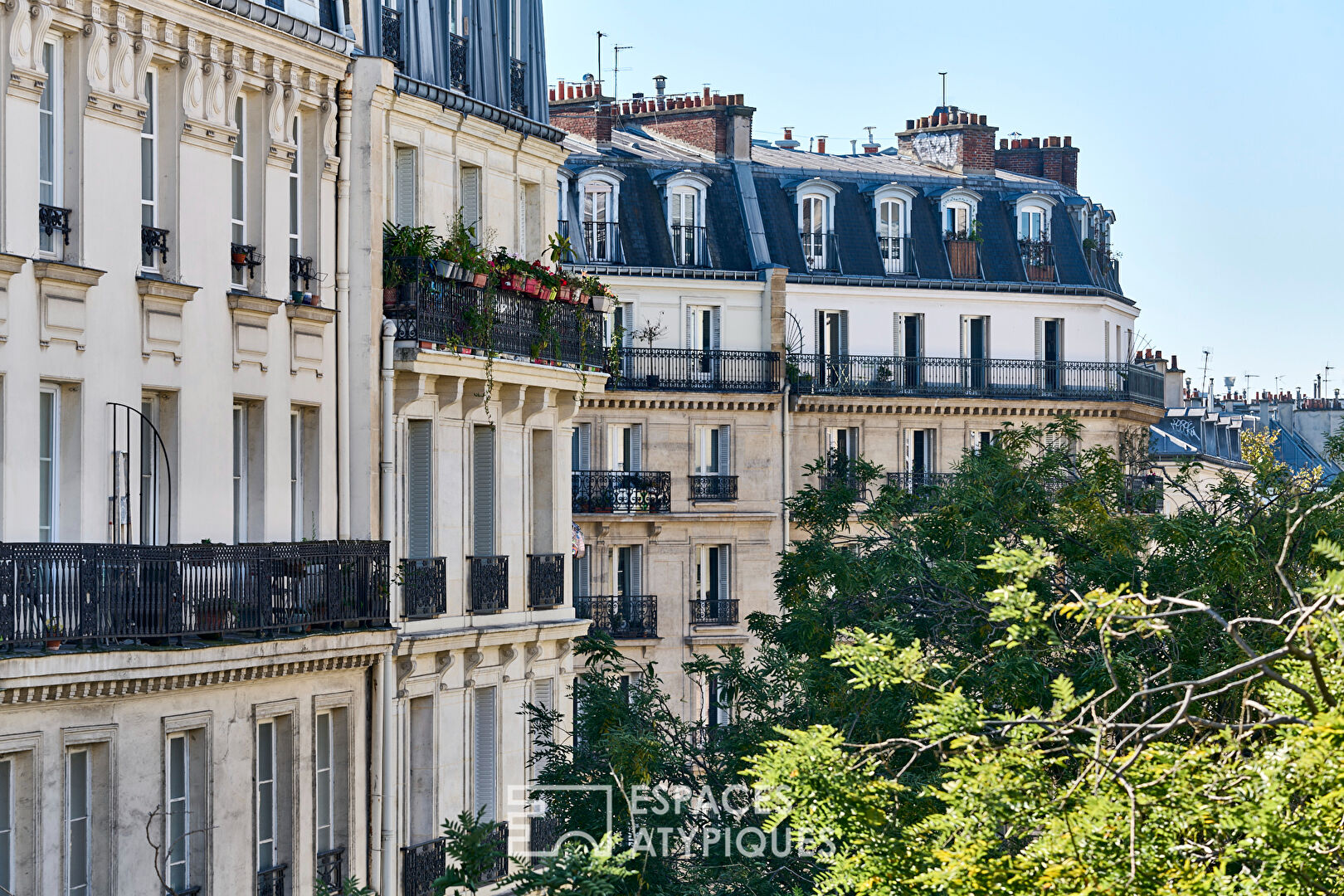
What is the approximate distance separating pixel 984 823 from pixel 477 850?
827 cm

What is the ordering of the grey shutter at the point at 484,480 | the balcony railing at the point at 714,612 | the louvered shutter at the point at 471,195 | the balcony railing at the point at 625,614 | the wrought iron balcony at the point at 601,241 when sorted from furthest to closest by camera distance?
1. the balcony railing at the point at 714,612
2. the wrought iron balcony at the point at 601,241
3. the balcony railing at the point at 625,614
4. the louvered shutter at the point at 471,195
5. the grey shutter at the point at 484,480

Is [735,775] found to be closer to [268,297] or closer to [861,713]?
[861,713]

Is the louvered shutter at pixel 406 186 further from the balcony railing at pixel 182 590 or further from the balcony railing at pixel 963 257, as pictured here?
the balcony railing at pixel 963 257

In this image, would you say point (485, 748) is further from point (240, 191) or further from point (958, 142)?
point (958, 142)

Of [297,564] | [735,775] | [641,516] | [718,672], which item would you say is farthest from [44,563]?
[641,516]

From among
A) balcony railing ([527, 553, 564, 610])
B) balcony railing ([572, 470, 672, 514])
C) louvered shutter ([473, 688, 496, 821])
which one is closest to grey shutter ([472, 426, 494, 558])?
balcony railing ([527, 553, 564, 610])

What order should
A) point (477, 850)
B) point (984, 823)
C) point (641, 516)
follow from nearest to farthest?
point (984, 823)
point (477, 850)
point (641, 516)

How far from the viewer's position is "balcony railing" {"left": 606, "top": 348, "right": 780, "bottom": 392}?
6153cm

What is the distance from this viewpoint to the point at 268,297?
29078mm

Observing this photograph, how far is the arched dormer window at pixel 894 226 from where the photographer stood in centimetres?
6506

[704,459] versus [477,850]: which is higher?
[704,459]

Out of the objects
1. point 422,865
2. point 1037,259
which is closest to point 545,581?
point 422,865

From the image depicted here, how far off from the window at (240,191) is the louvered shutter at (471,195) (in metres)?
6.44

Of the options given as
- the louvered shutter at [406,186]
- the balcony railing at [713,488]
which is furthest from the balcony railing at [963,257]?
the louvered shutter at [406,186]
